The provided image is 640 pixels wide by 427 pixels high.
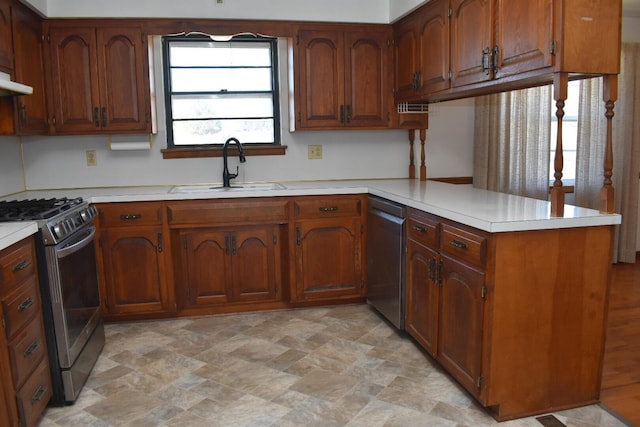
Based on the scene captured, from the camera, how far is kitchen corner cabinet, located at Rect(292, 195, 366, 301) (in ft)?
11.5

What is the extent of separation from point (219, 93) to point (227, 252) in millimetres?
1266

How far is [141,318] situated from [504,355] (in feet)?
7.96

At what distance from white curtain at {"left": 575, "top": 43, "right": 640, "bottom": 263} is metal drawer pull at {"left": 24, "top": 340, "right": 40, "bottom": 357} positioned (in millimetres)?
4411

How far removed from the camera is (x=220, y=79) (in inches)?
152

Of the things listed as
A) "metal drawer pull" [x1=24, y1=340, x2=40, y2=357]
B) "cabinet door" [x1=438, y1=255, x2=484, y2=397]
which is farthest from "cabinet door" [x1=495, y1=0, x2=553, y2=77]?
"metal drawer pull" [x1=24, y1=340, x2=40, y2=357]

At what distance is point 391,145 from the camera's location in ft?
13.6

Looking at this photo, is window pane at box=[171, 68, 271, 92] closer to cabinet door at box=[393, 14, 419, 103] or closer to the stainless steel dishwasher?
cabinet door at box=[393, 14, 419, 103]

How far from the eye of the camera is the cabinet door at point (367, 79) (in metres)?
3.71

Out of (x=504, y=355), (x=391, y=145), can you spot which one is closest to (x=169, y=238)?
(x=391, y=145)

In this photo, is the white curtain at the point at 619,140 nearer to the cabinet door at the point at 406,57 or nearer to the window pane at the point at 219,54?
the cabinet door at the point at 406,57

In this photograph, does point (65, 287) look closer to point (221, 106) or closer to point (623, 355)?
point (221, 106)

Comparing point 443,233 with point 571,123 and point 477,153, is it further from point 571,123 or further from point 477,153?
point 571,123

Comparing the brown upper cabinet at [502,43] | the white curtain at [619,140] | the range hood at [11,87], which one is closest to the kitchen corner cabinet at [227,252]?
the range hood at [11,87]

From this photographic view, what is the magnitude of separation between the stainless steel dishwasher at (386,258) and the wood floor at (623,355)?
1116 mm
